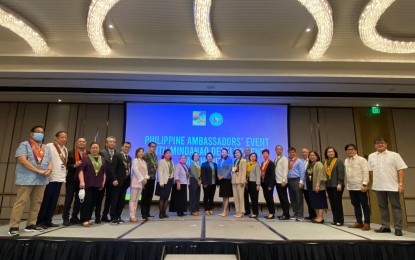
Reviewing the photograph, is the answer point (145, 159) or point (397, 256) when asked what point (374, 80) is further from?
point (145, 159)

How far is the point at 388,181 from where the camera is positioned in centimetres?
352

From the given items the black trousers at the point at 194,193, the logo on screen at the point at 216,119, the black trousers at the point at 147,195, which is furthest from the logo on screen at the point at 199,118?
the black trousers at the point at 147,195

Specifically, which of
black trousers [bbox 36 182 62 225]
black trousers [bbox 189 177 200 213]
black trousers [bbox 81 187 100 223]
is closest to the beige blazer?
black trousers [bbox 189 177 200 213]

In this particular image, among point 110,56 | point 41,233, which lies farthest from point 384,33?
point 41,233

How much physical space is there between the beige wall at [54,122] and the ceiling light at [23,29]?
2.47 m

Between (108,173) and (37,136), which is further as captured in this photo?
(108,173)

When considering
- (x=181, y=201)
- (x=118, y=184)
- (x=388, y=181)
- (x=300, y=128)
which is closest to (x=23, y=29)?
(x=118, y=184)

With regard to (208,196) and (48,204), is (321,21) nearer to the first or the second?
(208,196)

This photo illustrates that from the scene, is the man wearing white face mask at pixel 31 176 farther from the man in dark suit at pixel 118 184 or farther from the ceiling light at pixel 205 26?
the ceiling light at pixel 205 26

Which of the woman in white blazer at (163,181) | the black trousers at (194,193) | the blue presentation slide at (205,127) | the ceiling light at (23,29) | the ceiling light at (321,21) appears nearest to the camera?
the ceiling light at (321,21)

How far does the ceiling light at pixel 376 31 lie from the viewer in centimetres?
405

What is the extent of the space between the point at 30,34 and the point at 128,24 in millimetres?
1795

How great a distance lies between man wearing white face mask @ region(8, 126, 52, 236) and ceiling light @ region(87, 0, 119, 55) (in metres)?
2.06

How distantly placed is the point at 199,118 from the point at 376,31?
435 centimetres
